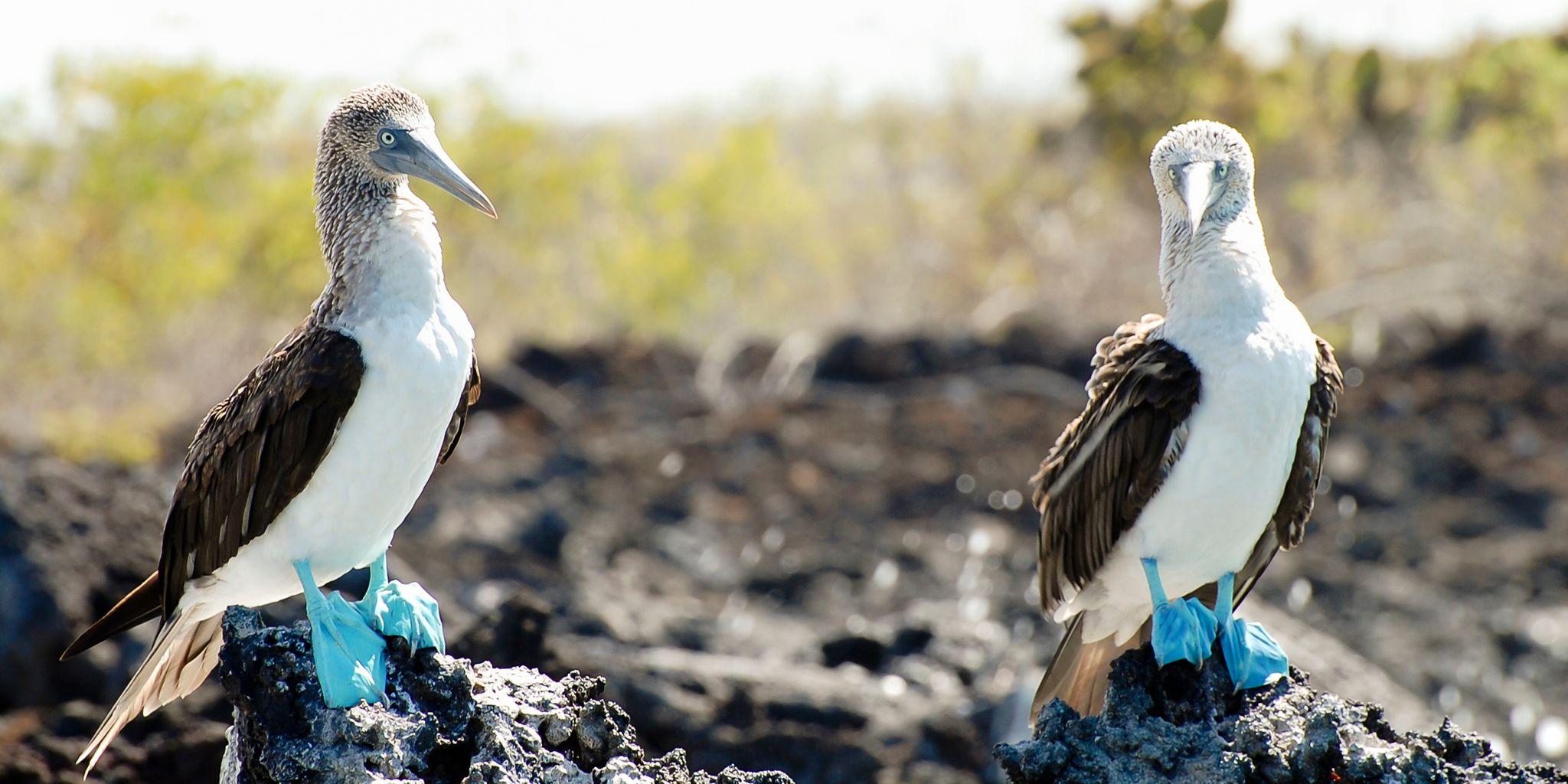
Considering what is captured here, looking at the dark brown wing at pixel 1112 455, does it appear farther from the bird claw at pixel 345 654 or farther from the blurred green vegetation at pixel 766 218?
the blurred green vegetation at pixel 766 218

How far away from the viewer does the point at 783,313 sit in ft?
59.4

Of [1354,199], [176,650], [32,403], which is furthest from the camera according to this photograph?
[1354,199]

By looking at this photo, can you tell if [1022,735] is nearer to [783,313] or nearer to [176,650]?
[176,650]

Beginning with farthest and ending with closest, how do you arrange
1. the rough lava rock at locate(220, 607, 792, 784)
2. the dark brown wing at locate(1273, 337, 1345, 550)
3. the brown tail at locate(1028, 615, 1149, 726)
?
the brown tail at locate(1028, 615, 1149, 726)
the dark brown wing at locate(1273, 337, 1345, 550)
the rough lava rock at locate(220, 607, 792, 784)

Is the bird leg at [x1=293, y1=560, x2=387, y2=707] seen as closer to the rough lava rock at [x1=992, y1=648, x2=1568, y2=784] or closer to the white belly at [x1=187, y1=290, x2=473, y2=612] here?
the white belly at [x1=187, y1=290, x2=473, y2=612]

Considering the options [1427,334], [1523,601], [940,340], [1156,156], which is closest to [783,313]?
[940,340]

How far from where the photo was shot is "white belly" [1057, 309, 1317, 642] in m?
3.85

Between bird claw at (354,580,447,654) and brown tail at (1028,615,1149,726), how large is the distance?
1.76 meters

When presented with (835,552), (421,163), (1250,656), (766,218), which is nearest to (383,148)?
(421,163)

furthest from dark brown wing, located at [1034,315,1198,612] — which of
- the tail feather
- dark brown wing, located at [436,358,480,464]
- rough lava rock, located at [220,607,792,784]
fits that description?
the tail feather

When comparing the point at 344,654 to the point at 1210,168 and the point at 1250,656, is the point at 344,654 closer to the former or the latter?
the point at 1250,656

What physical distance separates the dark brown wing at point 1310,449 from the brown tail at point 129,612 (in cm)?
294

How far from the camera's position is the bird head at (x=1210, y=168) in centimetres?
409

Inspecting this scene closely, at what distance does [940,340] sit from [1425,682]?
5212 mm
